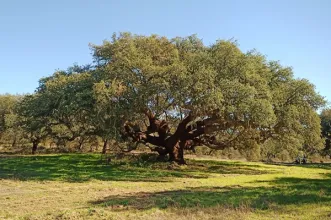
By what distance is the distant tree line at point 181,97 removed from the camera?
20062mm

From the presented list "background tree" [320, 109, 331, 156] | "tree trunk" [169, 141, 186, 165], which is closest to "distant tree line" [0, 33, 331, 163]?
"tree trunk" [169, 141, 186, 165]

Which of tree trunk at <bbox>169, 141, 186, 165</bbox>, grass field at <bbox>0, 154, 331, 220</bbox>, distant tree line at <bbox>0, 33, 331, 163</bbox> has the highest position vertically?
distant tree line at <bbox>0, 33, 331, 163</bbox>

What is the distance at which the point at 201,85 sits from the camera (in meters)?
19.7

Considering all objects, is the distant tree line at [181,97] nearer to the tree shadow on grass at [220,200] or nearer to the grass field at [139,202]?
Answer: the grass field at [139,202]

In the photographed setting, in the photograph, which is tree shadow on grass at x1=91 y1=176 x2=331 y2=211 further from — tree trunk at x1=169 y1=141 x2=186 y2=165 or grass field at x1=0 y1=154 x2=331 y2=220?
tree trunk at x1=169 y1=141 x2=186 y2=165

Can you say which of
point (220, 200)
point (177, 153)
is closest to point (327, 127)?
point (177, 153)

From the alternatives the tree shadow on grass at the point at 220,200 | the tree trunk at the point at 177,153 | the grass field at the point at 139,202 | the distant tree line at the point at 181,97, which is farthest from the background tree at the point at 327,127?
the tree shadow on grass at the point at 220,200

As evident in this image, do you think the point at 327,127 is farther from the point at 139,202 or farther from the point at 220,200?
the point at 139,202

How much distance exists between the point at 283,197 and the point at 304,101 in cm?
1467

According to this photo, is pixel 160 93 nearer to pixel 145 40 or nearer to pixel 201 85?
pixel 201 85

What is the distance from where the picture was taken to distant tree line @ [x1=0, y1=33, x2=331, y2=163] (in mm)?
20062

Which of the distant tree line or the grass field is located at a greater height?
the distant tree line

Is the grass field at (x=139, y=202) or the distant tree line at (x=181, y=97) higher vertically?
the distant tree line at (x=181, y=97)

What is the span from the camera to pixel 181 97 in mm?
20234
